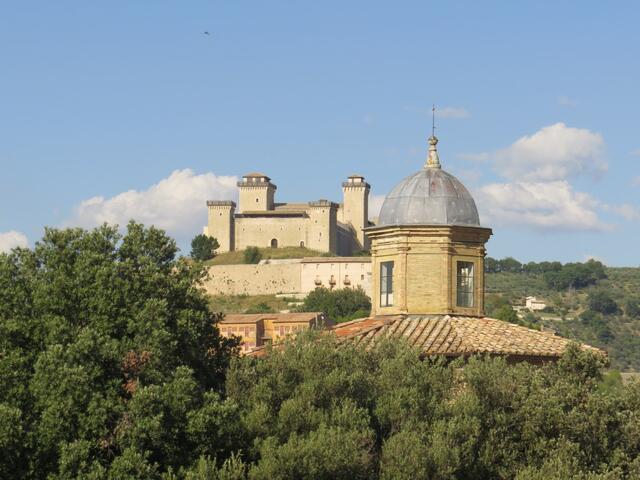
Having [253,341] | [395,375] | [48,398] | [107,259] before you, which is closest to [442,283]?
[395,375]

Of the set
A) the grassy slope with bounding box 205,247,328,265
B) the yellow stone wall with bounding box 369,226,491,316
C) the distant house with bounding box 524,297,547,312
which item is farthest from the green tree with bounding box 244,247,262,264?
the yellow stone wall with bounding box 369,226,491,316

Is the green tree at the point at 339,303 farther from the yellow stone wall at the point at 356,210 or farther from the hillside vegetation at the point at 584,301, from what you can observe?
the yellow stone wall at the point at 356,210

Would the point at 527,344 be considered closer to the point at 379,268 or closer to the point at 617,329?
the point at 379,268

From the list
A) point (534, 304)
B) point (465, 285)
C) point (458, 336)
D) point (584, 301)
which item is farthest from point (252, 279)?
point (458, 336)

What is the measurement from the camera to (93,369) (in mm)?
20406

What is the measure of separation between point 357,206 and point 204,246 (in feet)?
54.1

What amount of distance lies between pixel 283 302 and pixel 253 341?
1531 inches

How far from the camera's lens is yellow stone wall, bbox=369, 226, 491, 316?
2512cm

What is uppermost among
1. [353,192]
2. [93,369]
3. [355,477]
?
[353,192]

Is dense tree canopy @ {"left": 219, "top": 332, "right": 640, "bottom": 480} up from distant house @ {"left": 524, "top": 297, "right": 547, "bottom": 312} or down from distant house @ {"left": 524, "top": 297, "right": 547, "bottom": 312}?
down

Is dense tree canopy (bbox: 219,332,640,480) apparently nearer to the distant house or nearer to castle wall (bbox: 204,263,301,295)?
castle wall (bbox: 204,263,301,295)

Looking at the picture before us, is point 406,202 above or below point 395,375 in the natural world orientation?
above

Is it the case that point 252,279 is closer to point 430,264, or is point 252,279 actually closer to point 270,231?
point 270,231

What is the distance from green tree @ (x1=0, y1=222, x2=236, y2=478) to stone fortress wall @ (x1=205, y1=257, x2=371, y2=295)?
102 meters
